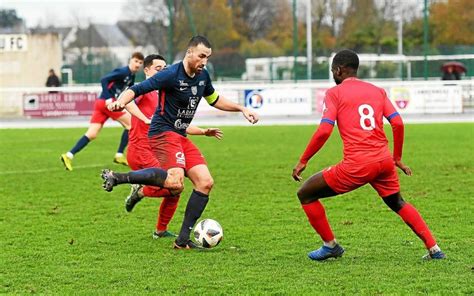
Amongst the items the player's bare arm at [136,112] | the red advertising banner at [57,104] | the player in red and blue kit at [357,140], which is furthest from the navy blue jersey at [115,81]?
the red advertising banner at [57,104]

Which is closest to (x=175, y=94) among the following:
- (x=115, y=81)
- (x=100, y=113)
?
(x=115, y=81)

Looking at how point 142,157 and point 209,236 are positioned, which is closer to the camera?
point 209,236

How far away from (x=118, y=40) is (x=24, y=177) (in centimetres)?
6963

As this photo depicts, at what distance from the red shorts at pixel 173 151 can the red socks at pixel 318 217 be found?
1.38 metres

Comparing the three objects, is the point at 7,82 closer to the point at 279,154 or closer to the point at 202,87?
the point at 279,154

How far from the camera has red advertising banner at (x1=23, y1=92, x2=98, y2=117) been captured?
33656mm

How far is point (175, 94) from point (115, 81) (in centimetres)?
776

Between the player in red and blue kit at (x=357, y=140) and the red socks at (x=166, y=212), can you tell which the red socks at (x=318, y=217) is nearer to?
the player in red and blue kit at (x=357, y=140)

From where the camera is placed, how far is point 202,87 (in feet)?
28.1

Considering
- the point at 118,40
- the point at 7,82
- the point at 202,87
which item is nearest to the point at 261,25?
the point at 7,82

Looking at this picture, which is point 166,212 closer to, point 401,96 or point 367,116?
point 367,116

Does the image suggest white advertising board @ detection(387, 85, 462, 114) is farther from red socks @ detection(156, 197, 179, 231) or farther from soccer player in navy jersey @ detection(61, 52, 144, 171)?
red socks @ detection(156, 197, 179, 231)

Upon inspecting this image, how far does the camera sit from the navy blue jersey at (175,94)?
8234 mm

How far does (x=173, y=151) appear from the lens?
8.52m
